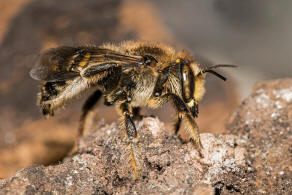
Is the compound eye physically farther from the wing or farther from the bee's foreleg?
the bee's foreleg

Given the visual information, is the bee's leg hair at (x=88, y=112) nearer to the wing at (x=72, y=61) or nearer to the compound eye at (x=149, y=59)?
the wing at (x=72, y=61)

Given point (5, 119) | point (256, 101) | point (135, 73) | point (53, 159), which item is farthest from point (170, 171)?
point (5, 119)

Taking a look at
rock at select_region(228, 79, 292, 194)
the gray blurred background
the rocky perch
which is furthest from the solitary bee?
the gray blurred background

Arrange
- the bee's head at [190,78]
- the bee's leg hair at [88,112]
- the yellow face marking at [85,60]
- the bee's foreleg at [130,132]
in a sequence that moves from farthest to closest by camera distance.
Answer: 1. the bee's leg hair at [88,112]
2. the yellow face marking at [85,60]
3. the bee's head at [190,78]
4. the bee's foreleg at [130,132]

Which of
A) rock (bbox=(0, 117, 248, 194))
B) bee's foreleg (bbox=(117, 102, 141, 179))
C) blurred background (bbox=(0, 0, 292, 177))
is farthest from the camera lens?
blurred background (bbox=(0, 0, 292, 177))

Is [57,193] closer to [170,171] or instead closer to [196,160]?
→ [170,171]

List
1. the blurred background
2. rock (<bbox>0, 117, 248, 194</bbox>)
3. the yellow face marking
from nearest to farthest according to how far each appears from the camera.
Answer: rock (<bbox>0, 117, 248, 194</bbox>) < the yellow face marking < the blurred background

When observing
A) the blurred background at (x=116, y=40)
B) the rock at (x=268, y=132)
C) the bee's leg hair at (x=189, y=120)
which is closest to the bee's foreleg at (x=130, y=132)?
the bee's leg hair at (x=189, y=120)

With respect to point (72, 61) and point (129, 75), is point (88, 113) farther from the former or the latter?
point (129, 75)
